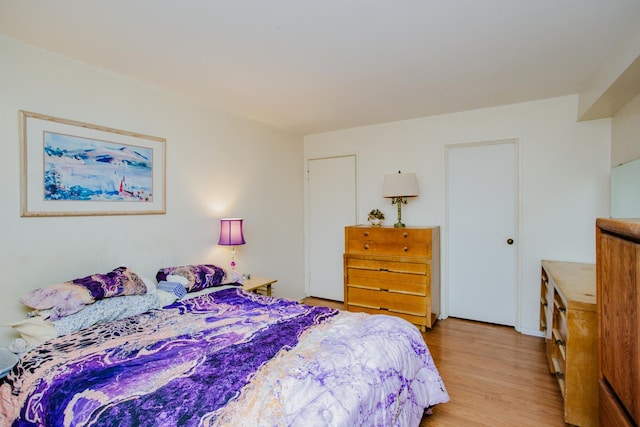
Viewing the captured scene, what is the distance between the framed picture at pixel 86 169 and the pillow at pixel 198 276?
55 centimetres

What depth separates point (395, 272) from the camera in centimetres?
349

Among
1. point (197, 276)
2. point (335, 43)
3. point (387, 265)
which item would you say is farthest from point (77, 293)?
point (387, 265)

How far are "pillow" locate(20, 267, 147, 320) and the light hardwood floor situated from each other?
7.07 feet

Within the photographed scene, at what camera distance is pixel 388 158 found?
407cm

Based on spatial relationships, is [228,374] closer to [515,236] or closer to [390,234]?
[390,234]

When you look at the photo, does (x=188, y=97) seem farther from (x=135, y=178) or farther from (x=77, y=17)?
(x=77, y=17)

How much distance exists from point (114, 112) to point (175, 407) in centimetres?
233

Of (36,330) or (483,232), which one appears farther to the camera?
(483,232)

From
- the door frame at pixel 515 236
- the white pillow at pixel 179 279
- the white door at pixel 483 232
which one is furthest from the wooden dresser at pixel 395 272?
the white pillow at pixel 179 279

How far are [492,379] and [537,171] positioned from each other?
2089 mm

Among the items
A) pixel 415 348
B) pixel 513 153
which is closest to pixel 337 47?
pixel 415 348

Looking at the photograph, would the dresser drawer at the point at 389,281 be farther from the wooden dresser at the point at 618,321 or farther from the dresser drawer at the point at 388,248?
the wooden dresser at the point at 618,321

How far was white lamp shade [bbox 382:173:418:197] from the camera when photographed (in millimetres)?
3629

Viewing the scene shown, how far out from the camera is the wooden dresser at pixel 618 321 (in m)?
0.88
